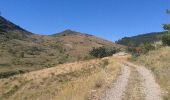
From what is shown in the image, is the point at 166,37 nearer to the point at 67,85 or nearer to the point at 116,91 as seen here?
the point at 67,85

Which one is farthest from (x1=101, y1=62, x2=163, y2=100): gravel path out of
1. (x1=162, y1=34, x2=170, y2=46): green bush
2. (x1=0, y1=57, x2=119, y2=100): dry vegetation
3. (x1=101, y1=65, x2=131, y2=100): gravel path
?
(x1=162, y1=34, x2=170, y2=46): green bush

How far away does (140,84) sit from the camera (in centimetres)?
2681

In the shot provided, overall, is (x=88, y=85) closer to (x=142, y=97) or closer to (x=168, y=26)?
(x=142, y=97)

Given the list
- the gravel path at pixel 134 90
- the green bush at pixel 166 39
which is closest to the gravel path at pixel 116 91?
the gravel path at pixel 134 90

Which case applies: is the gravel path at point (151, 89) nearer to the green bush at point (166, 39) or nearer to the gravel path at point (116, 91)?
the gravel path at point (116, 91)

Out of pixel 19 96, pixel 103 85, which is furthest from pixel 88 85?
pixel 19 96

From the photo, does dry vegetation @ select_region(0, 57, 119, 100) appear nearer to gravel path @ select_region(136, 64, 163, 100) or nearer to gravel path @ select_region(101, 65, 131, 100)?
gravel path @ select_region(101, 65, 131, 100)

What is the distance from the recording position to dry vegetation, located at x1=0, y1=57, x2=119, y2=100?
25.4m

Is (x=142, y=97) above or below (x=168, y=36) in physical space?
below

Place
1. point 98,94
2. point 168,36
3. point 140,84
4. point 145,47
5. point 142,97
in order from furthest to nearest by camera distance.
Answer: point 145,47 → point 168,36 → point 140,84 → point 98,94 → point 142,97

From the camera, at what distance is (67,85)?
31188mm

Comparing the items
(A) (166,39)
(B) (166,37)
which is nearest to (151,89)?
(B) (166,37)

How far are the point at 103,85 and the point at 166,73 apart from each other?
19.7 ft

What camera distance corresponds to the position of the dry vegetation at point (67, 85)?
25.4 meters
